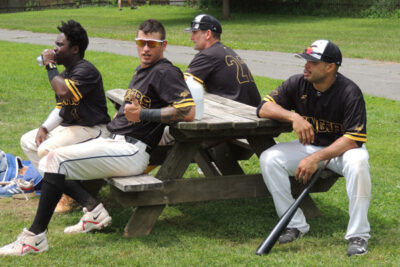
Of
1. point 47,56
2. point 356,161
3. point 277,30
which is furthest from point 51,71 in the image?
point 277,30

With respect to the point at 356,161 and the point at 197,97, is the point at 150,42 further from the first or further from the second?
the point at 356,161

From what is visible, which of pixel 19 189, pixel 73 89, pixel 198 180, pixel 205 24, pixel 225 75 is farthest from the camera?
pixel 205 24

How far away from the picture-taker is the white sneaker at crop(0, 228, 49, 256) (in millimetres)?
4203

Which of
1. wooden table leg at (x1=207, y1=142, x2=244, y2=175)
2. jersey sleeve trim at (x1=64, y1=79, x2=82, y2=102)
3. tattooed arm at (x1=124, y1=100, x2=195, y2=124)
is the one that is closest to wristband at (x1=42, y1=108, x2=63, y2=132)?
jersey sleeve trim at (x1=64, y1=79, x2=82, y2=102)

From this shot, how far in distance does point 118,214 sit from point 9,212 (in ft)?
2.87

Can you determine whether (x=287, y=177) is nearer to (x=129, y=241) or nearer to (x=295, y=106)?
(x=295, y=106)

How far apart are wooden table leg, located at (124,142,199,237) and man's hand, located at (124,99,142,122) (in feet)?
1.32

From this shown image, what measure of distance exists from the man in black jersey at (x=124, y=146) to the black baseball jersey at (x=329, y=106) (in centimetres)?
73

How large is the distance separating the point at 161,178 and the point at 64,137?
3.05 feet

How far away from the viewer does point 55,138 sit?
5113mm

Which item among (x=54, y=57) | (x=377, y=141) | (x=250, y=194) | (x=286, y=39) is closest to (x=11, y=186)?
(x=54, y=57)

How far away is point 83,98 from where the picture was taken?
5078mm

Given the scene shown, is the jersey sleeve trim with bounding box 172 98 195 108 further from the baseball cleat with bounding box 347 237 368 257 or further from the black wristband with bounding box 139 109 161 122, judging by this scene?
the baseball cleat with bounding box 347 237 368 257

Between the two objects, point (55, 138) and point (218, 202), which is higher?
point (55, 138)
